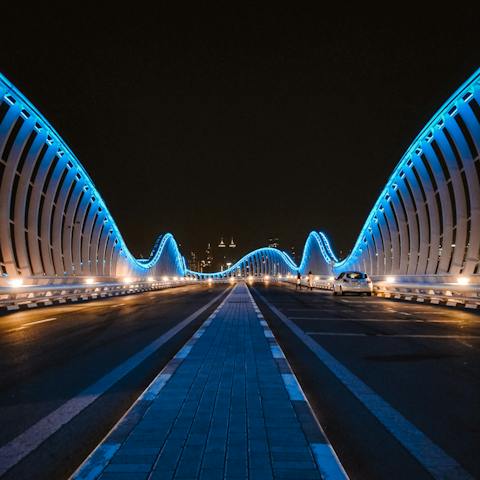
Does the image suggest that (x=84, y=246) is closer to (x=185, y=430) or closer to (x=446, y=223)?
(x=446, y=223)

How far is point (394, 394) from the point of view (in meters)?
5.61

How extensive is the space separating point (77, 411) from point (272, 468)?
7.97ft

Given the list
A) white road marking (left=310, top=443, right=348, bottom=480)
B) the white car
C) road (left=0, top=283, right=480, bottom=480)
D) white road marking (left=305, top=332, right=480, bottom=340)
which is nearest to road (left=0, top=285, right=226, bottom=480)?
road (left=0, top=283, right=480, bottom=480)

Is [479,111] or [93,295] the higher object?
[479,111]

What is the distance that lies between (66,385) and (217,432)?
2.85 m

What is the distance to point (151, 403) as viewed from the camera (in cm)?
501

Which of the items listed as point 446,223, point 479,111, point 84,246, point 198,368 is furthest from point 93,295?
point 198,368

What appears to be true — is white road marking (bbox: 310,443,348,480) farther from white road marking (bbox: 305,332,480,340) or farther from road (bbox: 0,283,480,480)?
white road marking (bbox: 305,332,480,340)

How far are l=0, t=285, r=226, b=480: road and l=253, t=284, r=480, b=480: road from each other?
2028mm

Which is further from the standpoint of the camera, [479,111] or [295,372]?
[479,111]

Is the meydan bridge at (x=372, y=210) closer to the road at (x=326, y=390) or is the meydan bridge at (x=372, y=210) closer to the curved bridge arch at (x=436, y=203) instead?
the curved bridge arch at (x=436, y=203)

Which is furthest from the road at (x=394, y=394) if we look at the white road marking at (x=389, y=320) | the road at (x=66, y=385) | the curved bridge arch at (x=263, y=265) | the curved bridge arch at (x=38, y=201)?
the curved bridge arch at (x=263, y=265)

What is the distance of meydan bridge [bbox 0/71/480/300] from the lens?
23.2m

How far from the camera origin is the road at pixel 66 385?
3.86 m
